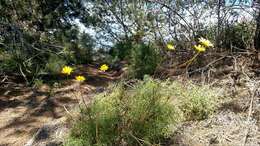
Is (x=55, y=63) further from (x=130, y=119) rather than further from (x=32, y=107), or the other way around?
(x=130, y=119)

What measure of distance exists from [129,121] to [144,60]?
2.34 meters

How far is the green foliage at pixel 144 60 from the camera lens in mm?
4512

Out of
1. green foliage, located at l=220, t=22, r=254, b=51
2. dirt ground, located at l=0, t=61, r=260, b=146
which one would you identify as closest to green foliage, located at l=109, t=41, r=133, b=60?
dirt ground, located at l=0, t=61, r=260, b=146

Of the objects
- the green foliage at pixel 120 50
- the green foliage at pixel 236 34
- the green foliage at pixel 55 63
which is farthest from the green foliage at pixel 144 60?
the green foliage at pixel 120 50

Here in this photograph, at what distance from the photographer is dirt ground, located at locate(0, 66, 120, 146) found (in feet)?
13.1

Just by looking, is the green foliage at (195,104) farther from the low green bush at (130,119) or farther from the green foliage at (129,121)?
the green foliage at (129,121)

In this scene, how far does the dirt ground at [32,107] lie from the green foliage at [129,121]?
0.78m

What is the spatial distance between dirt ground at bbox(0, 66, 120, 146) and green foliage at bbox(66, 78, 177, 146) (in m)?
0.78

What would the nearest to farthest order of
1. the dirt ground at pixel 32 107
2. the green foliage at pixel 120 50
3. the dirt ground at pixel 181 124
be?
the dirt ground at pixel 181 124 → the dirt ground at pixel 32 107 → the green foliage at pixel 120 50

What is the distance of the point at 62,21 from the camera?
7.02m

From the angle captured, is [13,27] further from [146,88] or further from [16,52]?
[146,88]

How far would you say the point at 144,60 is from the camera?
4.65 m

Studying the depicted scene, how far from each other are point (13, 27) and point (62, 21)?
90.5 inches

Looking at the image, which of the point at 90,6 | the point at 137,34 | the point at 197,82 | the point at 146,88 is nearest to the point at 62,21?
the point at 90,6
